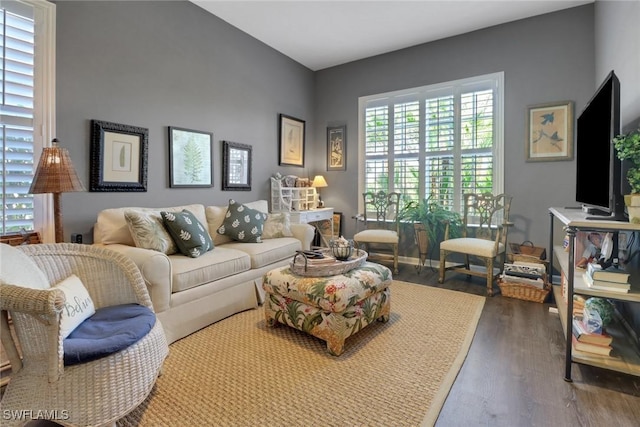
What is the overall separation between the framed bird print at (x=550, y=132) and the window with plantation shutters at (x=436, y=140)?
30 centimetres

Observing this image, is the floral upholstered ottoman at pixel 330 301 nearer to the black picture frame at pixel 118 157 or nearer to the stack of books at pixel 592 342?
the stack of books at pixel 592 342

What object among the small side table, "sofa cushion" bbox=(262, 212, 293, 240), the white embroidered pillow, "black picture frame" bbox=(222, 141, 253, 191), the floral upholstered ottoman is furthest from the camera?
the small side table

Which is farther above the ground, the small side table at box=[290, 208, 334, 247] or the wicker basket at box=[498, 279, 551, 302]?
the small side table at box=[290, 208, 334, 247]

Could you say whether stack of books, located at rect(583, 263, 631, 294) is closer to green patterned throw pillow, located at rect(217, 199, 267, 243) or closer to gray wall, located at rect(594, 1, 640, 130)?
gray wall, located at rect(594, 1, 640, 130)

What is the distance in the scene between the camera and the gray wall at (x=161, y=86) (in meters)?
2.38

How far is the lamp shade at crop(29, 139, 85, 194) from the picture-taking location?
6.30ft

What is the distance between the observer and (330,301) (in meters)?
1.87

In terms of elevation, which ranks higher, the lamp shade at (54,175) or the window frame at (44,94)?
the window frame at (44,94)

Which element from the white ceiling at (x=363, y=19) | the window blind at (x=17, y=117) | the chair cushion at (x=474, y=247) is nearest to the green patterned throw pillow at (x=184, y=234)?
the window blind at (x=17, y=117)

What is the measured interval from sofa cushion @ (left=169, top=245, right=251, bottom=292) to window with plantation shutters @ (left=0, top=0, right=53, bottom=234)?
1.02 metres

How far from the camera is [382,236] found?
12.6ft

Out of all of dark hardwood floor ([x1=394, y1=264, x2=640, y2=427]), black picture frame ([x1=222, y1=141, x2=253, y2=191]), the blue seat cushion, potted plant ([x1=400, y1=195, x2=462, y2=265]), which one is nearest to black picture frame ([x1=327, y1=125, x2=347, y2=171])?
potted plant ([x1=400, y1=195, x2=462, y2=265])

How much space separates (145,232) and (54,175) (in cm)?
63

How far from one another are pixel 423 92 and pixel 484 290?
259 centimetres
